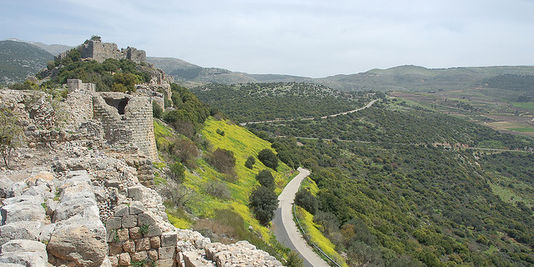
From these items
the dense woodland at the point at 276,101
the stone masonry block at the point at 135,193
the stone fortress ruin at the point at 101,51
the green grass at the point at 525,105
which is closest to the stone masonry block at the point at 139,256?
the stone masonry block at the point at 135,193

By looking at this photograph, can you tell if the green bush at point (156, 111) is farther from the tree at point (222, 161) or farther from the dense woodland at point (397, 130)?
the dense woodland at point (397, 130)

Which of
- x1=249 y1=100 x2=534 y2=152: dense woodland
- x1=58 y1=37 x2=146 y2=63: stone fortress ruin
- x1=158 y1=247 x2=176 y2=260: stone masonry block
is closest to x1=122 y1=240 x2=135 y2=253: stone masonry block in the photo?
x1=158 y1=247 x2=176 y2=260: stone masonry block

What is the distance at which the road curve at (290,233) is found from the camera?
64.8 ft

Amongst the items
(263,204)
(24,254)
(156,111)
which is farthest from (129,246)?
(156,111)

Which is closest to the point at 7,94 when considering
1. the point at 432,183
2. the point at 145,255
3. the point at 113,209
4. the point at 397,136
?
the point at 113,209

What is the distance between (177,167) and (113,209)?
1088 cm

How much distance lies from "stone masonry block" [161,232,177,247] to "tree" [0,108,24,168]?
4.40 meters

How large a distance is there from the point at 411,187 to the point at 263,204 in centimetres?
4065

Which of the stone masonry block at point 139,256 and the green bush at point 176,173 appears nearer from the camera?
the stone masonry block at point 139,256

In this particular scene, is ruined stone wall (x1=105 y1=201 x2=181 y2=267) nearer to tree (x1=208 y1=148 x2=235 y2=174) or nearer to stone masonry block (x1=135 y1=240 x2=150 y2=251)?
stone masonry block (x1=135 y1=240 x2=150 y2=251)

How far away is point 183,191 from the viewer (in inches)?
585

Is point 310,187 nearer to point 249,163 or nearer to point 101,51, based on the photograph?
point 249,163

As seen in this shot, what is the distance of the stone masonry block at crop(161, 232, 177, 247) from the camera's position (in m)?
5.98

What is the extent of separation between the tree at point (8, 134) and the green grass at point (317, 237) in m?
17.9
